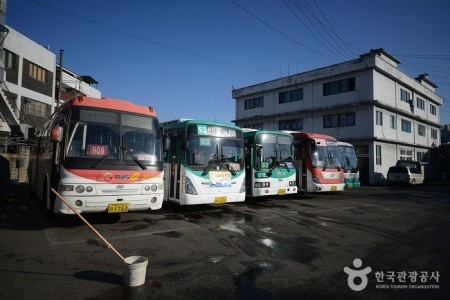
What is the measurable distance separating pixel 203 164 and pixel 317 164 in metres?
7.47

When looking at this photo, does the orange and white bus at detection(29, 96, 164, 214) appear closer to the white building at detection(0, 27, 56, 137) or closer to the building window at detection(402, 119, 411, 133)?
the white building at detection(0, 27, 56, 137)

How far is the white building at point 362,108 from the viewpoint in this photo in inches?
1079

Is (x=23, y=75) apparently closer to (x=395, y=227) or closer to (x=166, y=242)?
(x=166, y=242)

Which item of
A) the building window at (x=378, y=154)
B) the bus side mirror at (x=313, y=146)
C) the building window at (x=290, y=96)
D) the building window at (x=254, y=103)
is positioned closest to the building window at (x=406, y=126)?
the building window at (x=378, y=154)

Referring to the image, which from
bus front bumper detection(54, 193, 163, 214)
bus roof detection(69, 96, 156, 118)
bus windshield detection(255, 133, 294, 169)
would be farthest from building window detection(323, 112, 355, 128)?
bus front bumper detection(54, 193, 163, 214)

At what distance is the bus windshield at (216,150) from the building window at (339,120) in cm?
2175

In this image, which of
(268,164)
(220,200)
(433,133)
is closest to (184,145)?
(220,200)

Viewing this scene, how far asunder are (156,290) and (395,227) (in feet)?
24.6

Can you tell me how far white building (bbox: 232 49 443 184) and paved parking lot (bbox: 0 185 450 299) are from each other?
20.0m

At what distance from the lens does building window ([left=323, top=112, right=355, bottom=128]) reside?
28.6 metres

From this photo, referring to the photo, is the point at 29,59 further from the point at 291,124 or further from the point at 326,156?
the point at 291,124

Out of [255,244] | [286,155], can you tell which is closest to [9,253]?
[255,244]

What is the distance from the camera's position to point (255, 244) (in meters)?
6.20

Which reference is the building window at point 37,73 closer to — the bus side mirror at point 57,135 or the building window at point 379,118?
the bus side mirror at point 57,135
